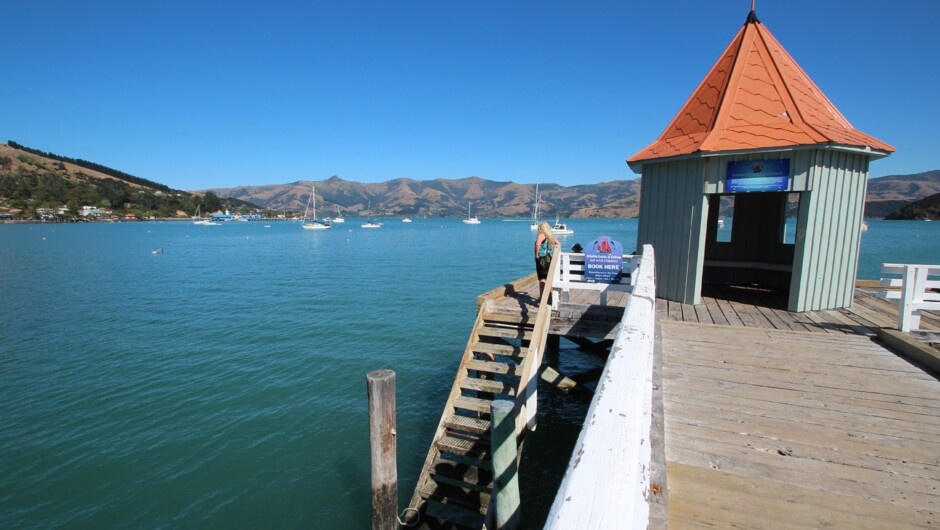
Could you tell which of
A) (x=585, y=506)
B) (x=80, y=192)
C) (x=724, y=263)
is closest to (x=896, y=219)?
(x=724, y=263)

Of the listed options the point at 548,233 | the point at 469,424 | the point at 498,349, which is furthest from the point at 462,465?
the point at 548,233

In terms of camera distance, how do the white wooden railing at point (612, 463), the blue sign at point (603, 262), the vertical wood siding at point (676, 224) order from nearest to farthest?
the white wooden railing at point (612, 463) → the blue sign at point (603, 262) → the vertical wood siding at point (676, 224)

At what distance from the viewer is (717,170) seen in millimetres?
8633

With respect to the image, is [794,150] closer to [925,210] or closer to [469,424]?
[469,424]

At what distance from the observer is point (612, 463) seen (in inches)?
60.2

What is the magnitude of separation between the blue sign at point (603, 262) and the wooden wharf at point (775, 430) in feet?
4.11

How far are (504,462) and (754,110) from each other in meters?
8.85

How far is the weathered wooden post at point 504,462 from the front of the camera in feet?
15.4

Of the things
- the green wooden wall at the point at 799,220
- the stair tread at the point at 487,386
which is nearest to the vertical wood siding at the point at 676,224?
the green wooden wall at the point at 799,220

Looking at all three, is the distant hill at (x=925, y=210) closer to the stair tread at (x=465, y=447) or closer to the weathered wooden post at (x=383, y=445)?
the stair tread at (x=465, y=447)

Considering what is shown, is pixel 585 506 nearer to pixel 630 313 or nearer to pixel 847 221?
pixel 630 313

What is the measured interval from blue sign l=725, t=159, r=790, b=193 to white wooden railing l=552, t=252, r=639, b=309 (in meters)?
2.36

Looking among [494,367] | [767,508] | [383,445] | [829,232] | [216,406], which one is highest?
[829,232]

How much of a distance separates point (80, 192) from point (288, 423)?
20855 cm
